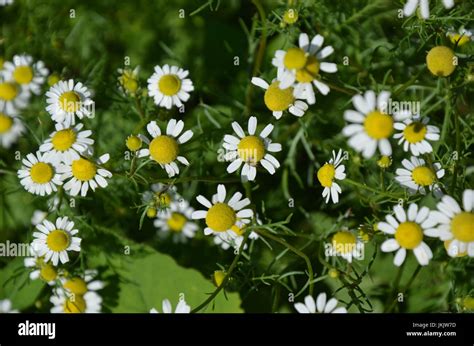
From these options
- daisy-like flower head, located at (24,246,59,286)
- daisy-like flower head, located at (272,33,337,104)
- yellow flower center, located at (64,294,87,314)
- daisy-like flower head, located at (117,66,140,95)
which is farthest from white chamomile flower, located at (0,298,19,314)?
daisy-like flower head, located at (272,33,337,104)

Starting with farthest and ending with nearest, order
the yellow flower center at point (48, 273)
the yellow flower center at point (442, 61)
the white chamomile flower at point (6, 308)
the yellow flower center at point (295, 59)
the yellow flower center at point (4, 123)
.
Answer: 1. the yellow flower center at point (4, 123)
2. the white chamomile flower at point (6, 308)
3. the yellow flower center at point (48, 273)
4. the yellow flower center at point (442, 61)
5. the yellow flower center at point (295, 59)

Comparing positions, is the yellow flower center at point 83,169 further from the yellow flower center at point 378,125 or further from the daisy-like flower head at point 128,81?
the yellow flower center at point 378,125

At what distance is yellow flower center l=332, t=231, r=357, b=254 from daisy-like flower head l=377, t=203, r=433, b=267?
187 mm

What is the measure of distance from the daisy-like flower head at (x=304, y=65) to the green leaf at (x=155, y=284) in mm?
1040

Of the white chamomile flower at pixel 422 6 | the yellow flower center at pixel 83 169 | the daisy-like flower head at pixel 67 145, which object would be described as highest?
the white chamomile flower at pixel 422 6

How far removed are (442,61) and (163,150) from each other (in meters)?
1.18

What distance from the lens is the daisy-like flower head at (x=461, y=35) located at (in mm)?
2154

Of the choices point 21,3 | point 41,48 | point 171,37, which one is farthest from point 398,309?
point 21,3

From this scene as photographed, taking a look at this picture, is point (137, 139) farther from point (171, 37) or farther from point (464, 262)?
point (464, 262)

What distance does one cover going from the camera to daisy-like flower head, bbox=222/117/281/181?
2.17 metres

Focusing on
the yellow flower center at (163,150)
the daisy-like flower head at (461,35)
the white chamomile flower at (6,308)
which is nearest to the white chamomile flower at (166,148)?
the yellow flower center at (163,150)

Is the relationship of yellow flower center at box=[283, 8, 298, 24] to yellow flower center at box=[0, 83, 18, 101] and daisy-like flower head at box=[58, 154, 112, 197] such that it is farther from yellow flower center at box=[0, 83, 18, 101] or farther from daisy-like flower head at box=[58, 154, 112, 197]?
yellow flower center at box=[0, 83, 18, 101]

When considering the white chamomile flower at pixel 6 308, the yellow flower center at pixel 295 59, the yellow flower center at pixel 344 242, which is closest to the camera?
the yellow flower center at pixel 295 59

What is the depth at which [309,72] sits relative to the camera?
1954 millimetres
